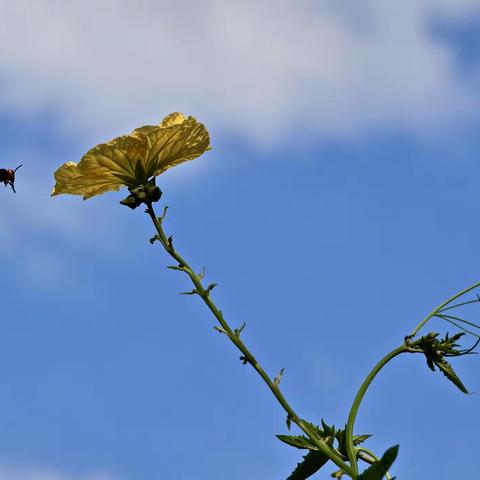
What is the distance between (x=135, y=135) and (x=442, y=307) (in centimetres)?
165

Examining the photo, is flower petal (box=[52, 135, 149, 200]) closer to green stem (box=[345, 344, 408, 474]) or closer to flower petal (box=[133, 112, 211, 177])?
flower petal (box=[133, 112, 211, 177])

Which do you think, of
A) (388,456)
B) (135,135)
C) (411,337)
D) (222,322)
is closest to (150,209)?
(135,135)

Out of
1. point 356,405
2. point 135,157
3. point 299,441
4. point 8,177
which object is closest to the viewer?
point 356,405

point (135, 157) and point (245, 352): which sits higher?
point (135, 157)

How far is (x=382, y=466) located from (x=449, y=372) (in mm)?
868

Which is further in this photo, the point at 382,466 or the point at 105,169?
the point at 105,169

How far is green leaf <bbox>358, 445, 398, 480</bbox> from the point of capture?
10.7ft

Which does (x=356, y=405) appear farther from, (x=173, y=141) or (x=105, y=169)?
(x=105, y=169)

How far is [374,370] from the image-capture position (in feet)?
12.8

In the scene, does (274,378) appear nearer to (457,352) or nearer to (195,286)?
(195,286)

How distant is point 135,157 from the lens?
14.3ft

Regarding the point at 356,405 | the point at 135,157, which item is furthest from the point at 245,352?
the point at 135,157

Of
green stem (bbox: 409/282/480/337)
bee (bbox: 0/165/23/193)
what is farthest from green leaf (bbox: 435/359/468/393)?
bee (bbox: 0/165/23/193)

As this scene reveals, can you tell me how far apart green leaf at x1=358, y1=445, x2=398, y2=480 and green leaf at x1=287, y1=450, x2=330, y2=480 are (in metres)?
0.83
